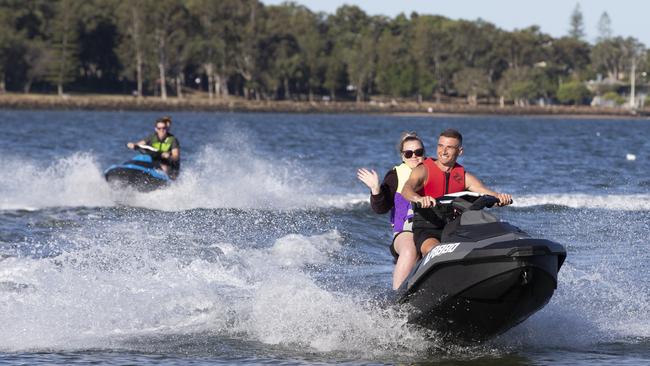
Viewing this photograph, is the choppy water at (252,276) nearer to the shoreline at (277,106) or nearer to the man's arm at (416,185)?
the man's arm at (416,185)

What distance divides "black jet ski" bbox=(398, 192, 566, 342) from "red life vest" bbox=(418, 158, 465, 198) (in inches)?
5.2

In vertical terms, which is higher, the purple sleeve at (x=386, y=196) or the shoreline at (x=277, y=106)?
the purple sleeve at (x=386, y=196)

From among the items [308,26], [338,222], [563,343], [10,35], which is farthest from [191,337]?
[308,26]

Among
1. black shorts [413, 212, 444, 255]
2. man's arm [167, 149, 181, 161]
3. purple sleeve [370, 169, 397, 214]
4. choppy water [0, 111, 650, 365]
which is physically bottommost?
choppy water [0, 111, 650, 365]

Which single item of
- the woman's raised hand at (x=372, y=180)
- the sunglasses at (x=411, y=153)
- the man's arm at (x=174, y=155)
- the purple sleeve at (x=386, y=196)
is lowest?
Answer: the man's arm at (x=174, y=155)

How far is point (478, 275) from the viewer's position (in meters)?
8.48

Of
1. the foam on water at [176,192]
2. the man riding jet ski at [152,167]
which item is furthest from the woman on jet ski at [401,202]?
the foam on water at [176,192]

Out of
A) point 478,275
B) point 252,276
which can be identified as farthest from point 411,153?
point 252,276

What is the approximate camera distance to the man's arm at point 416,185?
8781 millimetres

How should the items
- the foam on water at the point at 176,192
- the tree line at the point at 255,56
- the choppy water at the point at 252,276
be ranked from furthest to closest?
the tree line at the point at 255,56 → the foam on water at the point at 176,192 → the choppy water at the point at 252,276

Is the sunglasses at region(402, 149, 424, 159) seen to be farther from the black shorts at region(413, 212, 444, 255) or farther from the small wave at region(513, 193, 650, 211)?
the small wave at region(513, 193, 650, 211)

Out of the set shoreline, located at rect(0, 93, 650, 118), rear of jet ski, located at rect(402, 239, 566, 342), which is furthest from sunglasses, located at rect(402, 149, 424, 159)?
shoreline, located at rect(0, 93, 650, 118)

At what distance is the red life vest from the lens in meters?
9.07

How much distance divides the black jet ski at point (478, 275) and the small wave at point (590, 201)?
12.4 meters
